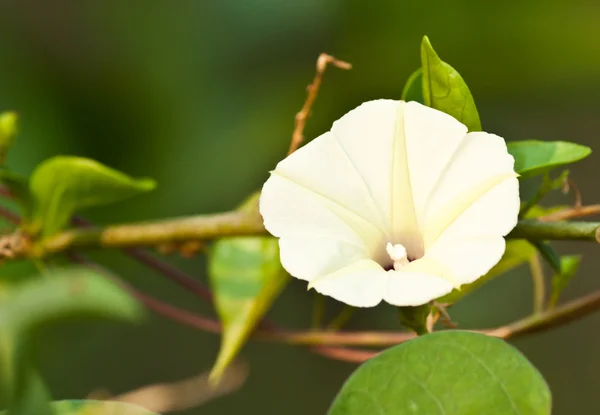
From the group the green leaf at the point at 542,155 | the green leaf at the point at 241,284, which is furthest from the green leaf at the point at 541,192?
the green leaf at the point at 241,284

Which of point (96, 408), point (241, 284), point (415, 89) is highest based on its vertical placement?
point (415, 89)

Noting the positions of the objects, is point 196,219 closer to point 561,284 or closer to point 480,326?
point 561,284

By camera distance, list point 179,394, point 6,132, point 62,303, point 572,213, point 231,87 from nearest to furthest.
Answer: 1. point 62,303
2. point 572,213
3. point 6,132
4. point 179,394
5. point 231,87

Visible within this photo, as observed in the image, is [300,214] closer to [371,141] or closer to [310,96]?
[371,141]

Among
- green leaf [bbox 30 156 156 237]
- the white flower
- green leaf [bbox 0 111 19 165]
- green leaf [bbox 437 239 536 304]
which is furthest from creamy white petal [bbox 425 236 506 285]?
green leaf [bbox 0 111 19 165]

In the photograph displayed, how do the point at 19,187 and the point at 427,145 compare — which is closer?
the point at 427,145

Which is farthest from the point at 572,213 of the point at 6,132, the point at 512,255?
the point at 6,132

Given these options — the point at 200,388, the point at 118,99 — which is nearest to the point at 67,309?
the point at 200,388
